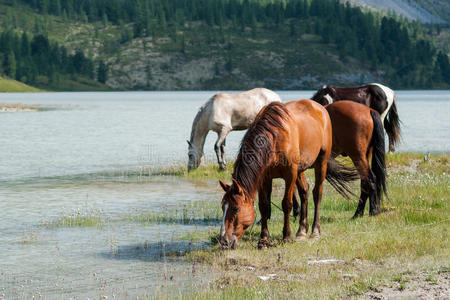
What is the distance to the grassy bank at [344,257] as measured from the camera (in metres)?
8.62

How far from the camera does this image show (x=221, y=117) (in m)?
22.9

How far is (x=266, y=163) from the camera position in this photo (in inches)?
404

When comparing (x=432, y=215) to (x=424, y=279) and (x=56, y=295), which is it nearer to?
(x=424, y=279)

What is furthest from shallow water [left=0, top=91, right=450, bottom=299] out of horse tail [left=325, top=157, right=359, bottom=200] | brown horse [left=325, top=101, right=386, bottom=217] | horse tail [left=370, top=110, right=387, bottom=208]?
horse tail [left=370, top=110, right=387, bottom=208]

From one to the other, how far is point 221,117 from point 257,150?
12.7m

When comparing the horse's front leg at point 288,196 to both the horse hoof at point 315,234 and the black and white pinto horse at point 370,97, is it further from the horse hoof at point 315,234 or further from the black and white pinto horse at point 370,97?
the black and white pinto horse at point 370,97

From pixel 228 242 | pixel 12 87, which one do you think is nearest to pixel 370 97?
pixel 228 242

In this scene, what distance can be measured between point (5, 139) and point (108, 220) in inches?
1134

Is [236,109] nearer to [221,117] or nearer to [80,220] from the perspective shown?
[221,117]

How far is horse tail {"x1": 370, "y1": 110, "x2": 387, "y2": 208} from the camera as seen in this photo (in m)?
13.5

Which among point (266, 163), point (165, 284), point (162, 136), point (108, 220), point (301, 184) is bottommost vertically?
point (162, 136)

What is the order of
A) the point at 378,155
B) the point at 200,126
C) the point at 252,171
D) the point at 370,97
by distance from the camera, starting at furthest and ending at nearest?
the point at 200,126
the point at 370,97
the point at 378,155
the point at 252,171

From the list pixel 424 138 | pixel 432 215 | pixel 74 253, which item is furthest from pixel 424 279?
pixel 424 138

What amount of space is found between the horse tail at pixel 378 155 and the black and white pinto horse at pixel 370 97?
6283mm
